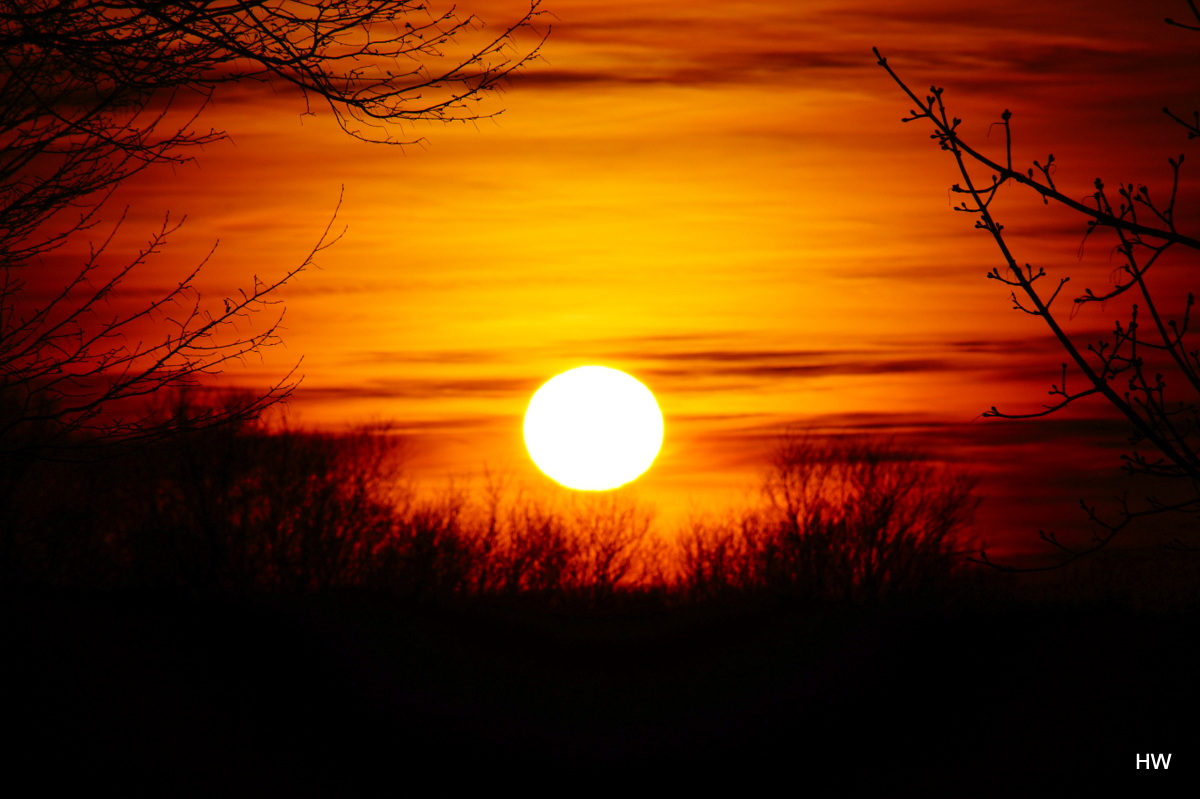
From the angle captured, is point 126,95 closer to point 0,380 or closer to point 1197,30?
point 0,380

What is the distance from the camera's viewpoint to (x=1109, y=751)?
10484 mm

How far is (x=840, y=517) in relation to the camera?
2021 inches

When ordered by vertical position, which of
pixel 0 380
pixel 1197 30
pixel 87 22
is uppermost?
pixel 87 22

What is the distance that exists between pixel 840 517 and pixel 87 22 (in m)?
47.1

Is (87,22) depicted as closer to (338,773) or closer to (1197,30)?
(1197,30)

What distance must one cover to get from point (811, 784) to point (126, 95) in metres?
9.70

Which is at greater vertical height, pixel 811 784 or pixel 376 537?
pixel 376 537

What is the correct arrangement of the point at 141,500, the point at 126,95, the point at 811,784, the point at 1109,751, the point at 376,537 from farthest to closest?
the point at 376,537
the point at 141,500
the point at 811,784
the point at 1109,751
the point at 126,95

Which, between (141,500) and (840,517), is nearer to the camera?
(141,500)

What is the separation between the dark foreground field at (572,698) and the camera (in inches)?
401

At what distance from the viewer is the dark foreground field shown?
10.2 meters

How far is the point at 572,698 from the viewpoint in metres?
14.6

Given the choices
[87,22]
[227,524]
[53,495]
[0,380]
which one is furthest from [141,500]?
[87,22]

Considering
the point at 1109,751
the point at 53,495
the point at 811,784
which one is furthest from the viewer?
the point at 53,495
